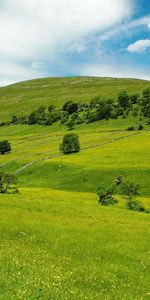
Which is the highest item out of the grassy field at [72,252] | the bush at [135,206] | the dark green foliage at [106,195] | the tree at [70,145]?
the grassy field at [72,252]

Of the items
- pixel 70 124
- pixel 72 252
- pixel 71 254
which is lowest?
pixel 72 252

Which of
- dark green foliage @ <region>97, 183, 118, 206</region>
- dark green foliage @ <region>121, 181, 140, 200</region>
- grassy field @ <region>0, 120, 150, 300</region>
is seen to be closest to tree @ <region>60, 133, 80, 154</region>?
grassy field @ <region>0, 120, 150, 300</region>

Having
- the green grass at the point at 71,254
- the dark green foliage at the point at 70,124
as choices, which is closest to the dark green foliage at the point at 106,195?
the green grass at the point at 71,254

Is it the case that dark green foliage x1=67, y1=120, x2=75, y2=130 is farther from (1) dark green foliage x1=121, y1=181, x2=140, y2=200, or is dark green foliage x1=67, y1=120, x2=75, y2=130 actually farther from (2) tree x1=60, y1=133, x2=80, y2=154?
(1) dark green foliage x1=121, y1=181, x2=140, y2=200

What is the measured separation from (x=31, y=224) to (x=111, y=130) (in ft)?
470

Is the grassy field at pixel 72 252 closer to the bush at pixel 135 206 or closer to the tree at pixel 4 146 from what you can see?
the bush at pixel 135 206

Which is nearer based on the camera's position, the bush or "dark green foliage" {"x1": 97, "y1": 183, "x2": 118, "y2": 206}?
the bush

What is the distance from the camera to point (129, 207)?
60.7 metres

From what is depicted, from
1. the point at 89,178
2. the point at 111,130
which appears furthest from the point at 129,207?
the point at 111,130

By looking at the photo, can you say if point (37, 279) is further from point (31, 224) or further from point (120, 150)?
point (120, 150)

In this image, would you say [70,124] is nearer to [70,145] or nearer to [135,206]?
[70,145]

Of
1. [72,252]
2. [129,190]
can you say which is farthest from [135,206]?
[72,252]

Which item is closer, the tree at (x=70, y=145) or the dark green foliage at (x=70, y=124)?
the tree at (x=70, y=145)

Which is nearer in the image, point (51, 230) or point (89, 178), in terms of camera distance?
point (51, 230)
